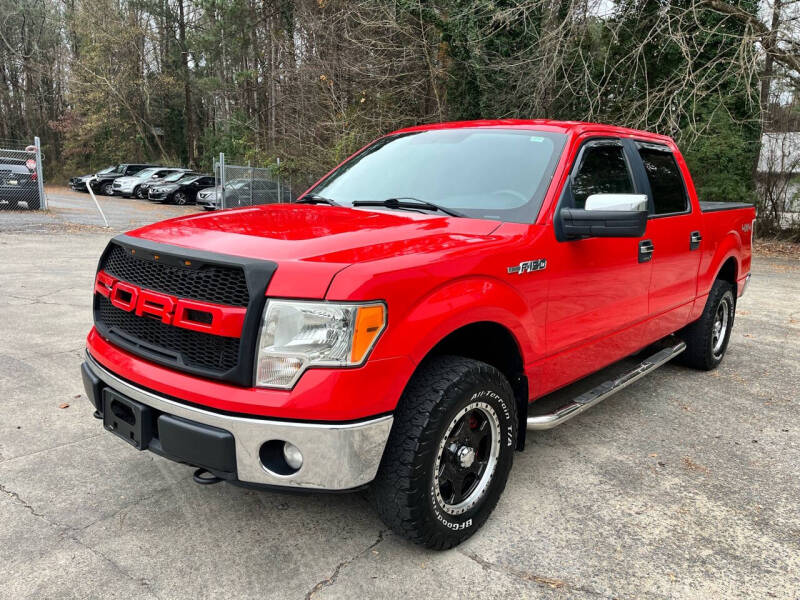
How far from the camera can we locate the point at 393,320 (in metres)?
2.29

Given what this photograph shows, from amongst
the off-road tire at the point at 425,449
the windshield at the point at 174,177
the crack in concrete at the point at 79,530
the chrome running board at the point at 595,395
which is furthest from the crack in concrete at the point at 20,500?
the windshield at the point at 174,177

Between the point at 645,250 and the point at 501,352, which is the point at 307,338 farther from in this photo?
the point at 645,250

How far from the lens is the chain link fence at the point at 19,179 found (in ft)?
58.0

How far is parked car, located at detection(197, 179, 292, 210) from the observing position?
1886cm

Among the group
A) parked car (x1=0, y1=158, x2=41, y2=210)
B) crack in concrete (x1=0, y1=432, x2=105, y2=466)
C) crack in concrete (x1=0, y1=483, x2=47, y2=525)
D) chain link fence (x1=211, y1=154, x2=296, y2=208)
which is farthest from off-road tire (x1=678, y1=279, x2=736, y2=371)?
parked car (x1=0, y1=158, x2=41, y2=210)

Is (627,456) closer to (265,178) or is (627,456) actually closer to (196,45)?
(265,178)

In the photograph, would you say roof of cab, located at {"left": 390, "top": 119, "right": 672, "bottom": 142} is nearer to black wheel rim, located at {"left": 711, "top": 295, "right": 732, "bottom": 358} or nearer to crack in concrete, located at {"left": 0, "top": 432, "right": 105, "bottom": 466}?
black wheel rim, located at {"left": 711, "top": 295, "right": 732, "bottom": 358}

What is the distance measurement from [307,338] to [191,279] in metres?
0.57

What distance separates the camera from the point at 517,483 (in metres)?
3.26

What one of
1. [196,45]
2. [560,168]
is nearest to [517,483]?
[560,168]

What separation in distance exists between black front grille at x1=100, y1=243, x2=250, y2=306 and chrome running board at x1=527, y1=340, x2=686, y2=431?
1.63 metres

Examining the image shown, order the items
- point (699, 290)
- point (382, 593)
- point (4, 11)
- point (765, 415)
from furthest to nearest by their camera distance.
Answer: point (4, 11), point (699, 290), point (765, 415), point (382, 593)

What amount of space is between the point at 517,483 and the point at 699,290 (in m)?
2.58

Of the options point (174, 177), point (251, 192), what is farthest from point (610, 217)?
point (174, 177)
